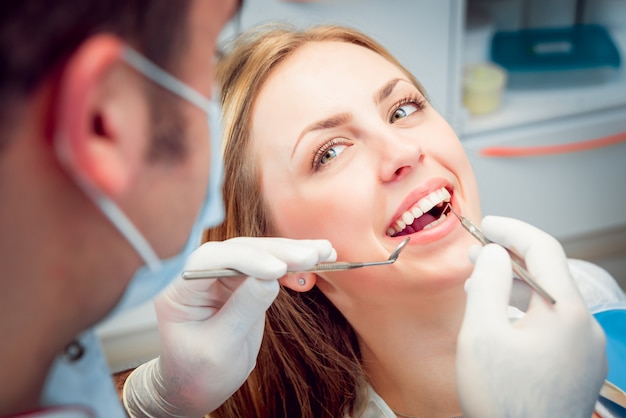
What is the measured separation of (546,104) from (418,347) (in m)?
1.34

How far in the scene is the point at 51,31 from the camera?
50 centimetres

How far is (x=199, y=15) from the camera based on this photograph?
0.59 meters

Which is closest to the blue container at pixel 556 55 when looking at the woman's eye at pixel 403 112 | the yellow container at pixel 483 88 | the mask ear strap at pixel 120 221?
the yellow container at pixel 483 88

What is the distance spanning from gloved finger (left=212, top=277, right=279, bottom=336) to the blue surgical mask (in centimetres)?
27

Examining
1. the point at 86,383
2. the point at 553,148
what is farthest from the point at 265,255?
the point at 553,148

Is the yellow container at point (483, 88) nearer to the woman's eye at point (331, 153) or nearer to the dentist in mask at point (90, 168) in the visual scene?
the woman's eye at point (331, 153)

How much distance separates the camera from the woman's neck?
1121 mm

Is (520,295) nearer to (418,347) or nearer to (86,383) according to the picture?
(418,347)

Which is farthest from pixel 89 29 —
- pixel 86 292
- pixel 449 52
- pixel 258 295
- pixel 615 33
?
pixel 615 33

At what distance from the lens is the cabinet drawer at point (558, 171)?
7.20 feet

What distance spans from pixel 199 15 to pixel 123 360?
184cm

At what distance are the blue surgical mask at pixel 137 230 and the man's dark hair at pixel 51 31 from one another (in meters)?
0.02

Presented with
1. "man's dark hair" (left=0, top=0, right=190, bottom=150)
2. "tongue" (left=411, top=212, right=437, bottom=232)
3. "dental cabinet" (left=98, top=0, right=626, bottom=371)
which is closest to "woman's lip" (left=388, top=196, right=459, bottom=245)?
"tongue" (left=411, top=212, right=437, bottom=232)

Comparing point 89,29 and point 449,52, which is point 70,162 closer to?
point 89,29
